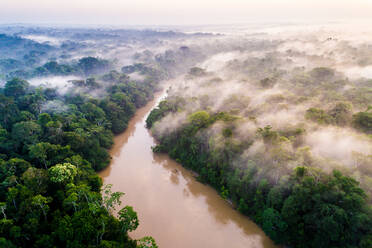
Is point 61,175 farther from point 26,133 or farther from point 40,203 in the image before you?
point 26,133

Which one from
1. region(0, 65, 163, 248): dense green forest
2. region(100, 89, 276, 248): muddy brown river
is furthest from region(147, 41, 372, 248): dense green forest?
region(0, 65, 163, 248): dense green forest

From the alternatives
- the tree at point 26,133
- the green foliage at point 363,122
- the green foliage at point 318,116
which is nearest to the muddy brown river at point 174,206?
the tree at point 26,133

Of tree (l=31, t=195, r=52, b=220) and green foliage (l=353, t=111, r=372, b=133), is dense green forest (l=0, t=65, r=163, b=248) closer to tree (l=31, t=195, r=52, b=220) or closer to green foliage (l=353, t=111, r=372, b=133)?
tree (l=31, t=195, r=52, b=220)

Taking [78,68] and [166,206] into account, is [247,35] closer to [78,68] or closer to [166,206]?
[78,68]

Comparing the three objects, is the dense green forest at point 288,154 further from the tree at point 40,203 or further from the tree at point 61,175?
the tree at point 40,203

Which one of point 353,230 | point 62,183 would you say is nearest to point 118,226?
point 62,183
